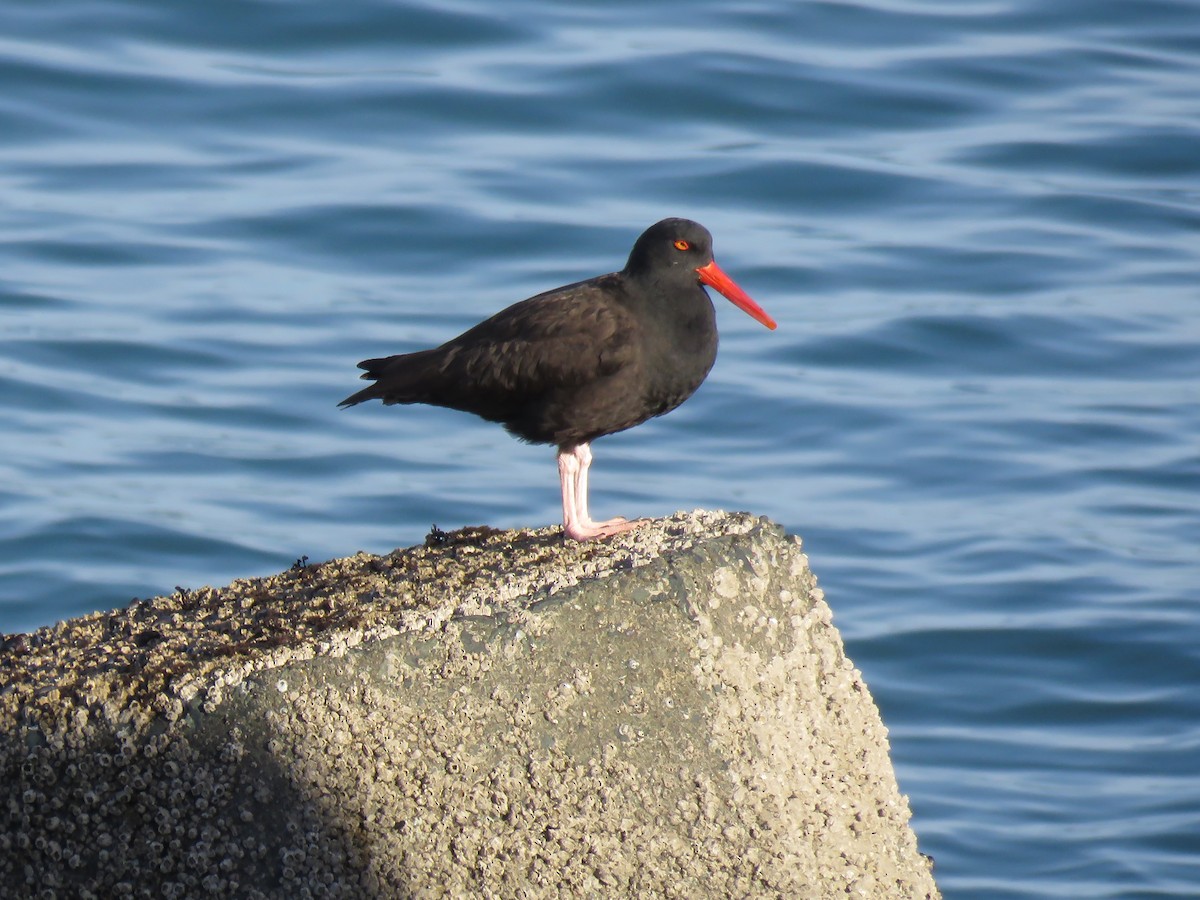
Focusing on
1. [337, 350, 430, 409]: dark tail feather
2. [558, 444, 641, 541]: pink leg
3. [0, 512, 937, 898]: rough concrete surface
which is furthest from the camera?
[337, 350, 430, 409]: dark tail feather

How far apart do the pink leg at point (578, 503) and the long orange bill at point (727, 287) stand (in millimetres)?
774

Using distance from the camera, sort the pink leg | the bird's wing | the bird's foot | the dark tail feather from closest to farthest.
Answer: the bird's foot → the pink leg → the bird's wing → the dark tail feather

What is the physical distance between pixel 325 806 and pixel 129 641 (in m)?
0.75

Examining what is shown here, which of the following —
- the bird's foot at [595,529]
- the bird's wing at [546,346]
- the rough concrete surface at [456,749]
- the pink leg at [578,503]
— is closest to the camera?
→ the rough concrete surface at [456,749]

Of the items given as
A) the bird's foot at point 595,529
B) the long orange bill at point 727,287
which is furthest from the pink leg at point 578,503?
the long orange bill at point 727,287

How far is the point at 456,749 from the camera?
3678mm

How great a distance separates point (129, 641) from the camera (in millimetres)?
4043

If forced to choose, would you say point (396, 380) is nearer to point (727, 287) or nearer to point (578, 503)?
point (578, 503)

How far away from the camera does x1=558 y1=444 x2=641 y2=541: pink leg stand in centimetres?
485

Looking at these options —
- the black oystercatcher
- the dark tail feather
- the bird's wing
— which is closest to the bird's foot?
the black oystercatcher

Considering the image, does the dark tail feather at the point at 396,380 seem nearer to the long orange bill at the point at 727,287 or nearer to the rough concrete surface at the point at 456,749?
the long orange bill at the point at 727,287

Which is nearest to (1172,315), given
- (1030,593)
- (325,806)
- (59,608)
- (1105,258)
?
(1105,258)

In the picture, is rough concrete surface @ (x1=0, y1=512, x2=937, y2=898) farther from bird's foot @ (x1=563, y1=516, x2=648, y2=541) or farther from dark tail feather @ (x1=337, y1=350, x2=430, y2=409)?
dark tail feather @ (x1=337, y1=350, x2=430, y2=409)

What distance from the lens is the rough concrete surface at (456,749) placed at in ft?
11.8
